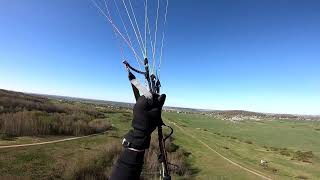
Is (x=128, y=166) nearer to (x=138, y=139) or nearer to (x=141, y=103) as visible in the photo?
(x=138, y=139)

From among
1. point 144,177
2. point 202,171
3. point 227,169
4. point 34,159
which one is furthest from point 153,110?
point 227,169

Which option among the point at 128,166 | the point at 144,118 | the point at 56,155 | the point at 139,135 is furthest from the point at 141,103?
the point at 56,155

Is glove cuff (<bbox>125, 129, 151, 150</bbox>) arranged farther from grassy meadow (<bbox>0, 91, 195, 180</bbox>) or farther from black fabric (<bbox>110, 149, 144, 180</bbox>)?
grassy meadow (<bbox>0, 91, 195, 180</bbox>)

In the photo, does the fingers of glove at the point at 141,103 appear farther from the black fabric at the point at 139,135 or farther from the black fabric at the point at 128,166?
the black fabric at the point at 128,166

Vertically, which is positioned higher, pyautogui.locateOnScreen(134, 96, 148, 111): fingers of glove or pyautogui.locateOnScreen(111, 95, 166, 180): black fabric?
pyautogui.locateOnScreen(134, 96, 148, 111): fingers of glove

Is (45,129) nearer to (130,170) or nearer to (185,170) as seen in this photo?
(185,170)

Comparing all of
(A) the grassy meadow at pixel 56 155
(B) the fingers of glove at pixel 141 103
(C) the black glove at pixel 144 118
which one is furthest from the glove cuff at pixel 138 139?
(A) the grassy meadow at pixel 56 155

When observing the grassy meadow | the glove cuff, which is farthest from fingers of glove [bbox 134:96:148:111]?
the grassy meadow
